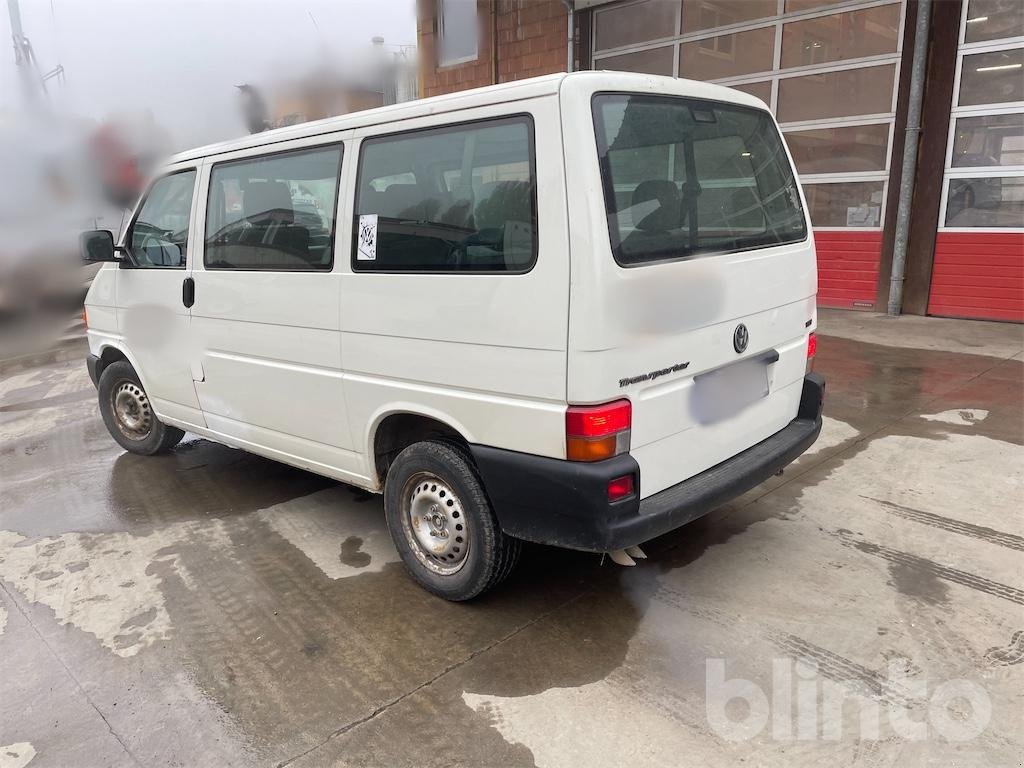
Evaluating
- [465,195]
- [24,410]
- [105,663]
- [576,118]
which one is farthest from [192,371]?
[24,410]

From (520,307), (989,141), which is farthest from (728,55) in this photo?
(520,307)

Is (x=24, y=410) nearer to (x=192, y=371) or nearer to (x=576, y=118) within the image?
(x=192, y=371)

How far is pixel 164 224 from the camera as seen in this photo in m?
4.39

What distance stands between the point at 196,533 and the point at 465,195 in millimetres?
2467

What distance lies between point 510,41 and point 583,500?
11698 millimetres

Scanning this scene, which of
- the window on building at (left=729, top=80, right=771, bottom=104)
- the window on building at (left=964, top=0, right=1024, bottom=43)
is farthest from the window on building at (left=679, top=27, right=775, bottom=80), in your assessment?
the window on building at (left=964, top=0, right=1024, bottom=43)

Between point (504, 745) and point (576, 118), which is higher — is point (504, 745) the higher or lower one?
the lower one

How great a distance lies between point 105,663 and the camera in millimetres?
2895

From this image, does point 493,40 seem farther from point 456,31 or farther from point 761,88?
point 761,88

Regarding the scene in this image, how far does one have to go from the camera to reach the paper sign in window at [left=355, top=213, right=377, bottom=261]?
3141 millimetres

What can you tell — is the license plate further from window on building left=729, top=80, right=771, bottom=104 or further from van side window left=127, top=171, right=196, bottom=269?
window on building left=729, top=80, right=771, bottom=104

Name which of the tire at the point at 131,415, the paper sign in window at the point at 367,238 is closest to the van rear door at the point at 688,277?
the paper sign in window at the point at 367,238

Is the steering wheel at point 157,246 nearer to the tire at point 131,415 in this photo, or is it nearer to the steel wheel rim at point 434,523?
the tire at point 131,415

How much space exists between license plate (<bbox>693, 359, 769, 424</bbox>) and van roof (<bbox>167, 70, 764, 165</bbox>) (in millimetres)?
1147
